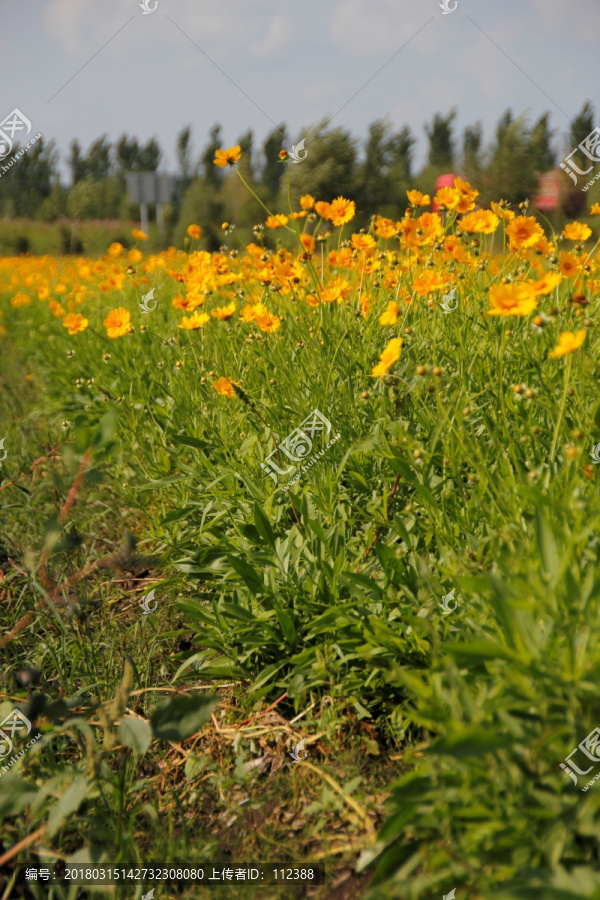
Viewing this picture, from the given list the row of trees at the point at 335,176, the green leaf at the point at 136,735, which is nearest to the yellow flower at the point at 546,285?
the green leaf at the point at 136,735

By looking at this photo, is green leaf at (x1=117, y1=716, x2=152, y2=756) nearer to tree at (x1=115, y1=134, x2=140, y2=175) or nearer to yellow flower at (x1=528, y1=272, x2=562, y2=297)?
yellow flower at (x1=528, y1=272, x2=562, y2=297)

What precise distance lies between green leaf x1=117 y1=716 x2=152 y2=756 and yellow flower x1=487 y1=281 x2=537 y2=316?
34.3 inches

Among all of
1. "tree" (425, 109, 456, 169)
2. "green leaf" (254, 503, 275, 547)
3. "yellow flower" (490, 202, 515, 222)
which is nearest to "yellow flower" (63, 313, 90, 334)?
"green leaf" (254, 503, 275, 547)

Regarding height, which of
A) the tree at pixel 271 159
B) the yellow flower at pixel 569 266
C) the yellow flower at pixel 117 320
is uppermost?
the tree at pixel 271 159

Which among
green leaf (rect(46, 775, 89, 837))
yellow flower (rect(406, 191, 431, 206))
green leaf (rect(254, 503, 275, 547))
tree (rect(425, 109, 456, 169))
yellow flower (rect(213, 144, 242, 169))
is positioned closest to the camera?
green leaf (rect(46, 775, 89, 837))

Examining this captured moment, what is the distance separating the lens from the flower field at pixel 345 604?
2.82 feet

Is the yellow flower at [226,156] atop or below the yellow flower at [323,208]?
atop

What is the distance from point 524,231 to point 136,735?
5.65 ft

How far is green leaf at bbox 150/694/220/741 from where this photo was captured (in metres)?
0.93

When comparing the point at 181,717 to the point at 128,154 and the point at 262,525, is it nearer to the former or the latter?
the point at 262,525

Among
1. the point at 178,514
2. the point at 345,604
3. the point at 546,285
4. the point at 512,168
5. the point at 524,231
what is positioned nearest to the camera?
the point at 546,285

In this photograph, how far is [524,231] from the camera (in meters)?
1.97

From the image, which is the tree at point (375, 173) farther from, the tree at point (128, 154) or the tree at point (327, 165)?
the tree at point (128, 154)

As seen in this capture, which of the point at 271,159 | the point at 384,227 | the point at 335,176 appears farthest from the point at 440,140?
the point at 384,227
